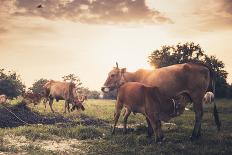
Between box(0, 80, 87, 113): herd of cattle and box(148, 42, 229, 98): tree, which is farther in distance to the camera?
box(148, 42, 229, 98): tree

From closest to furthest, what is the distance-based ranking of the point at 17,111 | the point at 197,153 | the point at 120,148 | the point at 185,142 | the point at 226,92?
the point at 197,153 → the point at 120,148 → the point at 185,142 → the point at 17,111 → the point at 226,92

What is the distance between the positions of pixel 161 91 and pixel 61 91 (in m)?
13.1

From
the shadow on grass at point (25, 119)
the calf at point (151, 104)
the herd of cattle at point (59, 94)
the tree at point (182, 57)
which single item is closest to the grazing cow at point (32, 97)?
the herd of cattle at point (59, 94)

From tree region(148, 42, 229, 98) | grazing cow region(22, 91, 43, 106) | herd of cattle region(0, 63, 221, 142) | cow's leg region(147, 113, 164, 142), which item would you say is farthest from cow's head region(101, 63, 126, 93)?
tree region(148, 42, 229, 98)

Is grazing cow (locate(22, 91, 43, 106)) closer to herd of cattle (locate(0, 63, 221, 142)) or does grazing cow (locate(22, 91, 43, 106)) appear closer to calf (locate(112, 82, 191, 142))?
herd of cattle (locate(0, 63, 221, 142))

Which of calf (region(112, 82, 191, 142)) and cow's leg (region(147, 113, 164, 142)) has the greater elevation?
calf (region(112, 82, 191, 142))

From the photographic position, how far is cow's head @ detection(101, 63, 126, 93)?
14469 mm

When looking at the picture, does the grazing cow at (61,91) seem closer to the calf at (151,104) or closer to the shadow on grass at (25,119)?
the shadow on grass at (25,119)

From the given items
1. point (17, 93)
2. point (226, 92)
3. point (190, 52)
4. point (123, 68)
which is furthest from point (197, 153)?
point (190, 52)

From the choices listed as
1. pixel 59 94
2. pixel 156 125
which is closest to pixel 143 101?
pixel 156 125

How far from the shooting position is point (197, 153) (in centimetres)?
988

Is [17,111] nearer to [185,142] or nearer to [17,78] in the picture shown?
[185,142]

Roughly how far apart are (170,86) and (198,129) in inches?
78.5

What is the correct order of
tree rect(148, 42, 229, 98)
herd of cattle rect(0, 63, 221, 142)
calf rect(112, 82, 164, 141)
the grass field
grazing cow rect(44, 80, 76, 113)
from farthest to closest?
1. tree rect(148, 42, 229, 98)
2. grazing cow rect(44, 80, 76, 113)
3. herd of cattle rect(0, 63, 221, 142)
4. calf rect(112, 82, 164, 141)
5. the grass field
